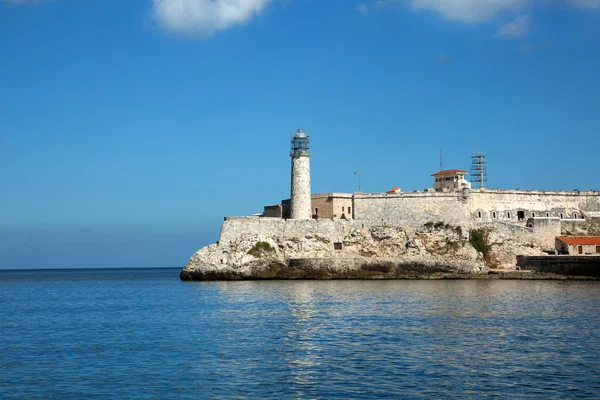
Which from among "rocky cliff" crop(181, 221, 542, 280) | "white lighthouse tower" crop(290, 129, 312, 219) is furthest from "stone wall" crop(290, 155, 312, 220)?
"rocky cliff" crop(181, 221, 542, 280)

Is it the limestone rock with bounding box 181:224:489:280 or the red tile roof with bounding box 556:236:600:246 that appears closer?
the limestone rock with bounding box 181:224:489:280

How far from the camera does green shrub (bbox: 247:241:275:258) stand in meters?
44.5

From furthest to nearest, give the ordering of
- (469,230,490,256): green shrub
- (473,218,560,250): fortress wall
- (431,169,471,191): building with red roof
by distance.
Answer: (431,169,471,191): building with red roof
(473,218,560,250): fortress wall
(469,230,490,256): green shrub

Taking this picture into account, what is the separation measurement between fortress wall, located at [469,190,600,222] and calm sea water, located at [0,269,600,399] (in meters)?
16.9

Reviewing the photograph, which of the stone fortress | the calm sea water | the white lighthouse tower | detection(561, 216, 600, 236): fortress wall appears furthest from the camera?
detection(561, 216, 600, 236): fortress wall

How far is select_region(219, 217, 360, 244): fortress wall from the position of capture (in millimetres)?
45156

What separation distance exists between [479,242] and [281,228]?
1247 cm

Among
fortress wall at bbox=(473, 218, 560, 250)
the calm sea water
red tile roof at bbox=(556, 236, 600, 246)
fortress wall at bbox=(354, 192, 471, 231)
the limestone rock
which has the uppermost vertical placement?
fortress wall at bbox=(354, 192, 471, 231)

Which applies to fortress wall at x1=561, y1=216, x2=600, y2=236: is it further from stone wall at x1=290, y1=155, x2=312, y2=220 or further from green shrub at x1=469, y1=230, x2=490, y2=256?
stone wall at x1=290, y1=155, x2=312, y2=220

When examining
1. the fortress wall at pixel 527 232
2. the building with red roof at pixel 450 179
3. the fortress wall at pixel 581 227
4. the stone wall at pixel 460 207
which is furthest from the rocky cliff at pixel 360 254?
the building with red roof at pixel 450 179

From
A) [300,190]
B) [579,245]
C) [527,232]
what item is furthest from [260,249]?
[579,245]

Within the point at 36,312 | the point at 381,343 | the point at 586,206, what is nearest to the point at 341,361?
the point at 381,343

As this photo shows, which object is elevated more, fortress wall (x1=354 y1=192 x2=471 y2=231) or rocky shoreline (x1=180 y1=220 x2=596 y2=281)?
fortress wall (x1=354 y1=192 x2=471 y2=231)

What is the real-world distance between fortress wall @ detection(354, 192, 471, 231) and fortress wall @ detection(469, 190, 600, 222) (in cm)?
135
